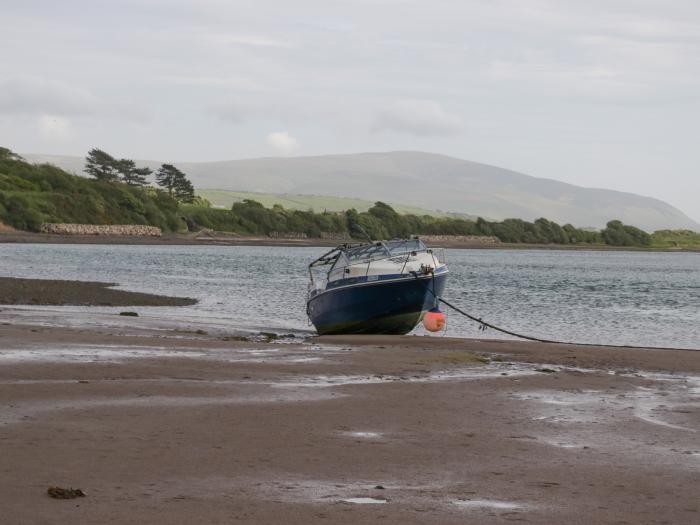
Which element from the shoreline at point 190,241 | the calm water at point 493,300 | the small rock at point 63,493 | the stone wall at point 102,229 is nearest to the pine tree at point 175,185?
the shoreline at point 190,241

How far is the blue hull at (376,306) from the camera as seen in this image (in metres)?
29.6

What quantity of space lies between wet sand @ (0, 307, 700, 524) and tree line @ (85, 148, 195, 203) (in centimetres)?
17361

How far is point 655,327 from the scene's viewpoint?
35.4 meters

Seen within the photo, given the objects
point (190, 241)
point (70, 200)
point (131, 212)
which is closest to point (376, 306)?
point (190, 241)

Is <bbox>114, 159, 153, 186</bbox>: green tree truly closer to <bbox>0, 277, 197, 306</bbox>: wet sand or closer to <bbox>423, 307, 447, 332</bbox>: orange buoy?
<bbox>0, 277, 197, 306</bbox>: wet sand

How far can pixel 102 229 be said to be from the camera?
14388 cm

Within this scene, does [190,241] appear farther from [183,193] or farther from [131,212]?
[183,193]

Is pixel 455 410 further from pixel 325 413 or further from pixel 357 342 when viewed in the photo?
pixel 357 342

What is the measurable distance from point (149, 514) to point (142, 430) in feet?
11.8

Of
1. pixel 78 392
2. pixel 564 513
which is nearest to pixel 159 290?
pixel 78 392

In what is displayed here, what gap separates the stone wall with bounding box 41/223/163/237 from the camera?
13334 centimetres

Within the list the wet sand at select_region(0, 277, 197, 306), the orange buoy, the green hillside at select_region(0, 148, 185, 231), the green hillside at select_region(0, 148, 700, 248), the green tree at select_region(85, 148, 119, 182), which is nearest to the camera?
the orange buoy

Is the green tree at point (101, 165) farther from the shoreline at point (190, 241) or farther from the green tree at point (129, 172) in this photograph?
the shoreline at point (190, 241)

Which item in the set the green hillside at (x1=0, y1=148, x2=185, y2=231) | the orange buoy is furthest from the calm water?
the green hillside at (x1=0, y1=148, x2=185, y2=231)
